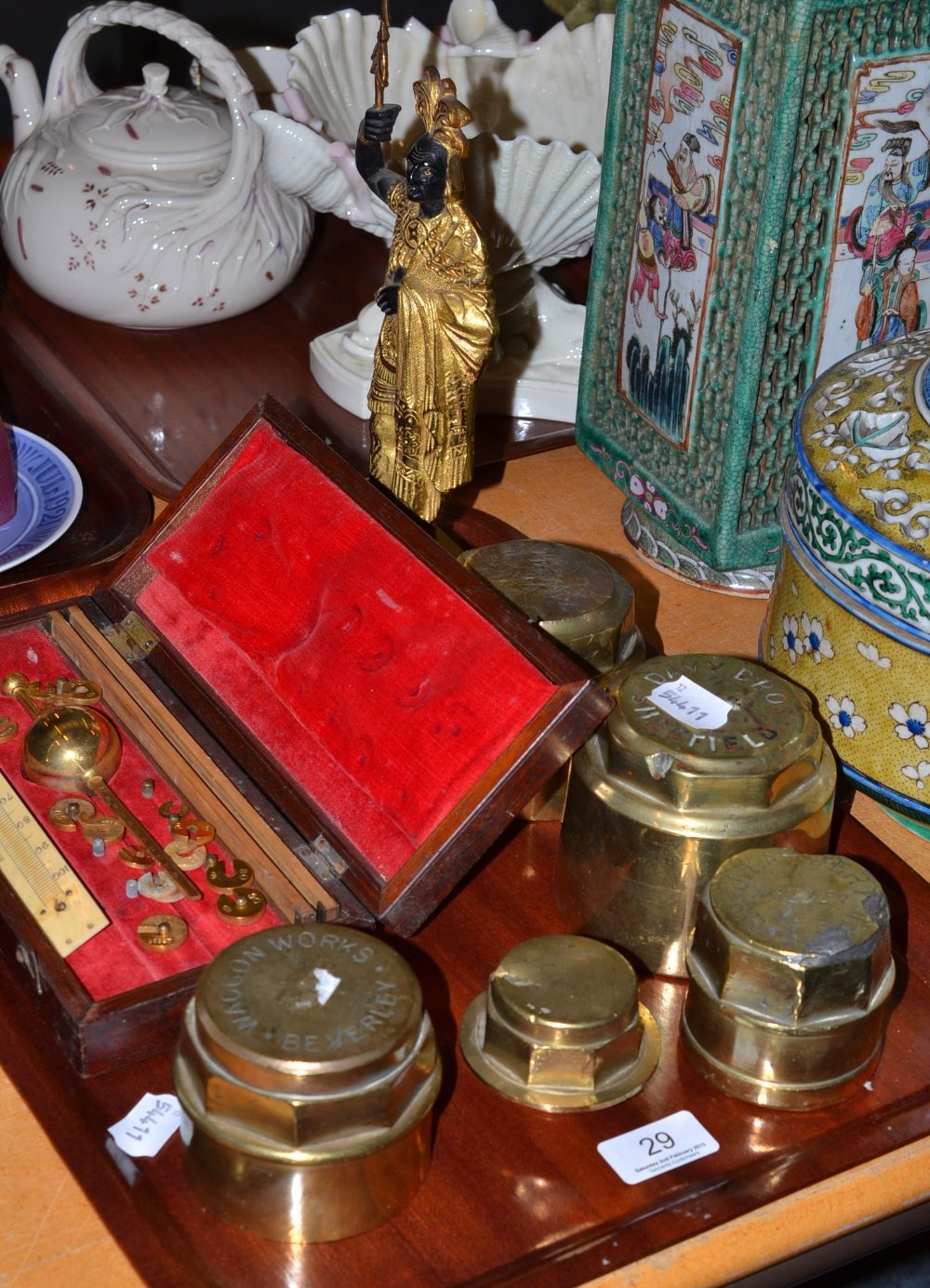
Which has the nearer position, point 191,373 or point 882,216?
point 882,216

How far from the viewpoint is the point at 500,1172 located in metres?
0.76

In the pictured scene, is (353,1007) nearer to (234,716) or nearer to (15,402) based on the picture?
(234,716)

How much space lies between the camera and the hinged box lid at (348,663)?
2.68 ft

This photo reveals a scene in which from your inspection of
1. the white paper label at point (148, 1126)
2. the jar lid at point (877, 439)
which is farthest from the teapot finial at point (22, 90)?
the white paper label at point (148, 1126)

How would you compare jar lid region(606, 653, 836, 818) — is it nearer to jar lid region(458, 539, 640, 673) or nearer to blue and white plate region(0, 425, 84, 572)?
jar lid region(458, 539, 640, 673)

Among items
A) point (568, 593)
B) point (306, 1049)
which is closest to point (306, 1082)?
point (306, 1049)

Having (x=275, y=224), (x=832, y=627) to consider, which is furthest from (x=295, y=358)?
(x=832, y=627)

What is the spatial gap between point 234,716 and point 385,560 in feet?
0.40

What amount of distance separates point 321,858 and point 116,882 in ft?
0.36

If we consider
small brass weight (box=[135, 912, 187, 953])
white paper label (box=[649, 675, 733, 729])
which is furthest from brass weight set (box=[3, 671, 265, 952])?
white paper label (box=[649, 675, 733, 729])

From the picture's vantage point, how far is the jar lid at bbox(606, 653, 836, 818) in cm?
82

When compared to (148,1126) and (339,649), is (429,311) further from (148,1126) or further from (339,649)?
(148,1126)

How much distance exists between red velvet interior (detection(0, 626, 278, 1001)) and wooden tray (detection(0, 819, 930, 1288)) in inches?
1.7

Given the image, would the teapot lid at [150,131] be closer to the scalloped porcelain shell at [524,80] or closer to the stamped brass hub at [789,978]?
the scalloped porcelain shell at [524,80]
